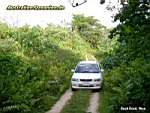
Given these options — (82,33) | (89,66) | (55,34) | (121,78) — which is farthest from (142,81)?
(82,33)

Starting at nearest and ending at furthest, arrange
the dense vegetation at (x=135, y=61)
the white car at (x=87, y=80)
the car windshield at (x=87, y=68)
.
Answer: the dense vegetation at (x=135, y=61) < the white car at (x=87, y=80) < the car windshield at (x=87, y=68)

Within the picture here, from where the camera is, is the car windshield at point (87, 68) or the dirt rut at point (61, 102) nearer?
the dirt rut at point (61, 102)

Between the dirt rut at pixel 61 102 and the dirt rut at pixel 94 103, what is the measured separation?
1.17 meters

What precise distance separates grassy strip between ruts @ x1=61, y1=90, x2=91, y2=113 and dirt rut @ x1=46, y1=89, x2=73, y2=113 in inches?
9.9

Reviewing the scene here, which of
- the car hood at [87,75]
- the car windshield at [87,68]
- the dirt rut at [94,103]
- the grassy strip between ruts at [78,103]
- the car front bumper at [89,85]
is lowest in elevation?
the dirt rut at [94,103]

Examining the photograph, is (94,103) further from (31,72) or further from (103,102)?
(31,72)

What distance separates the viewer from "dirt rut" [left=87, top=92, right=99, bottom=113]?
55.1 ft

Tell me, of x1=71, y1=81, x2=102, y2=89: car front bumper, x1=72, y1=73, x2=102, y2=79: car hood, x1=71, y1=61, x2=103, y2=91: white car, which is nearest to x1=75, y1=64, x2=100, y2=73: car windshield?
x1=71, y1=61, x2=103, y2=91: white car

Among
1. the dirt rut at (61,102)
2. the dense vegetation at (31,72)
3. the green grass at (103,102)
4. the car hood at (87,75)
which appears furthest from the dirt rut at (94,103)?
the dense vegetation at (31,72)

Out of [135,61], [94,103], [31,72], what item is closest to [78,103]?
[94,103]

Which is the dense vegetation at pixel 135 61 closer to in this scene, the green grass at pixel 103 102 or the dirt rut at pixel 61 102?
the green grass at pixel 103 102

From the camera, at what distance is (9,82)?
51.1ft

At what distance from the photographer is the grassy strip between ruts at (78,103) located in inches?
658

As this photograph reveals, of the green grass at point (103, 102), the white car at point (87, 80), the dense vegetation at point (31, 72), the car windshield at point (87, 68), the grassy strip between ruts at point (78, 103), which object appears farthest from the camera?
the car windshield at point (87, 68)
